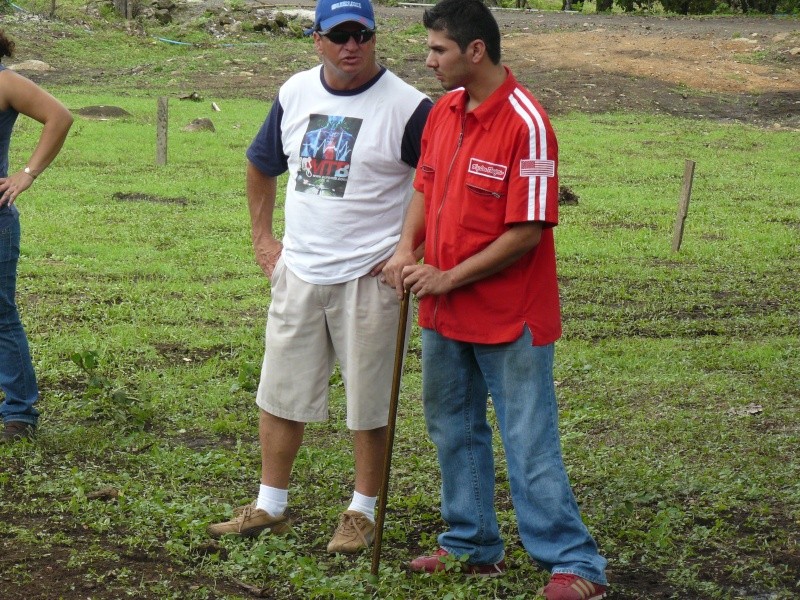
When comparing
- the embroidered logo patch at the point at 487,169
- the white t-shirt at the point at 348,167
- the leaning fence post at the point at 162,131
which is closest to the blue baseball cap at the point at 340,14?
the white t-shirt at the point at 348,167

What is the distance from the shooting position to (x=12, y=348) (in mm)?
5668

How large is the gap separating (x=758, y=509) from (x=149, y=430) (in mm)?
2994

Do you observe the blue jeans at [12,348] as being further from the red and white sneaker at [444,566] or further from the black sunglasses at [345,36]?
the red and white sneaker at [444,566]

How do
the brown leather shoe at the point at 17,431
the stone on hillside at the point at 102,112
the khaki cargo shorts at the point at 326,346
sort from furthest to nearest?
the stone on hillside at the point at 102,112
the brown leather shoe at the point at 17,431
the khaki cargo shorts at the point at 326,346

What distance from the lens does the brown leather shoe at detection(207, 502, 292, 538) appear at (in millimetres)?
4625

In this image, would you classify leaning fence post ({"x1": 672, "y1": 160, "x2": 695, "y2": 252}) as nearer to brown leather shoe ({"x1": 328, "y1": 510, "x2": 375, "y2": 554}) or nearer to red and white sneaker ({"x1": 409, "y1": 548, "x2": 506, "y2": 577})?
brown leather shoe ({"x1": 328, "y1": 510, "x2": 375, "y2": 554})

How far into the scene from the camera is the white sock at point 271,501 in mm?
4707

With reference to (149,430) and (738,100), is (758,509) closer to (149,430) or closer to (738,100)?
(149,430)

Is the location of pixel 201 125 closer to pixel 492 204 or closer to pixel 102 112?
pixel 102 112

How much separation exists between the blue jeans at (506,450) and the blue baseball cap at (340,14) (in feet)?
3.71

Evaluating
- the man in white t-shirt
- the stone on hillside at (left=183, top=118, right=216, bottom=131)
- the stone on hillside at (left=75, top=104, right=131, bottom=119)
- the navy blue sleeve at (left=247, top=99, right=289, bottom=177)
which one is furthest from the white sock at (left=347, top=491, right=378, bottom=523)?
the stone on hillside at (left=75, top=104, right=131, bottom=119)

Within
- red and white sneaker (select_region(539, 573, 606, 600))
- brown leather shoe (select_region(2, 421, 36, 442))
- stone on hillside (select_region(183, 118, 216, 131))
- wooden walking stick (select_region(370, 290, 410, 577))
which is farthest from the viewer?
stone on hillside (select_region(183, 118, 216, 131))

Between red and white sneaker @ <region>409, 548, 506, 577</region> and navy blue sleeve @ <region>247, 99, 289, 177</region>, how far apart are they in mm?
1566

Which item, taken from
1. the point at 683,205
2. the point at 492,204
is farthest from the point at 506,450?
the point at 683,205
